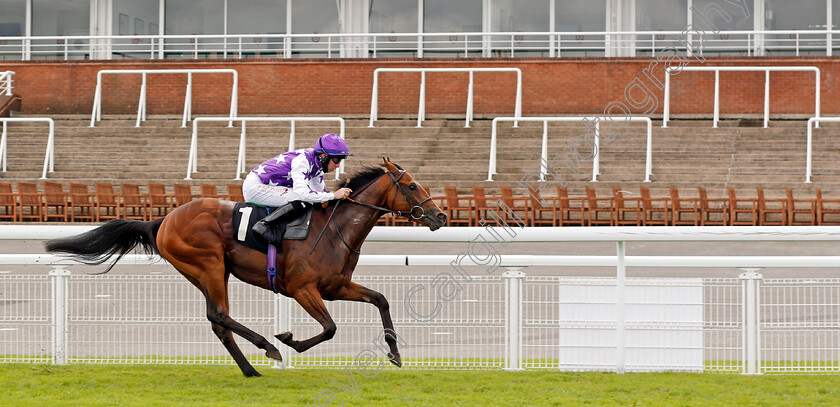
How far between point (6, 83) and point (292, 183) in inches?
828

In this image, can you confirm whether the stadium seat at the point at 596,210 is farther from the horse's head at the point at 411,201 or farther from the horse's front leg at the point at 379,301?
the horse's front leg at the point at 379,301

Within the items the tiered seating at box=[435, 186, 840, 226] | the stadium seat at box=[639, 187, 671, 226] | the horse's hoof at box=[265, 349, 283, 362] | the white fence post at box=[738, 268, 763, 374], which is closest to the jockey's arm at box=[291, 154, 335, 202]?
the horse's hoof at box=[265, 349, 283, 362]

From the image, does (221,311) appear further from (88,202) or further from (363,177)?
(88,202)

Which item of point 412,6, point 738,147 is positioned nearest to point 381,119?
point 412,6

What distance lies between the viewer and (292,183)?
278 inches

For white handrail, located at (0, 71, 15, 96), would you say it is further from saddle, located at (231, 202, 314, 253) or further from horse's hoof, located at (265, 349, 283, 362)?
horse's hoof, located at (265, 349, 283, 362)

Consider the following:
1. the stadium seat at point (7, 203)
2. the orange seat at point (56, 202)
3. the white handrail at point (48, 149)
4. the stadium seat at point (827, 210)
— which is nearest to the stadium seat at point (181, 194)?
the orange seat at point (56, 202)

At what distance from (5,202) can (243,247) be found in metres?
12.9

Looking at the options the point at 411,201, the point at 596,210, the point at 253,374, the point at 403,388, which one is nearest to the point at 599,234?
the point at 411,201

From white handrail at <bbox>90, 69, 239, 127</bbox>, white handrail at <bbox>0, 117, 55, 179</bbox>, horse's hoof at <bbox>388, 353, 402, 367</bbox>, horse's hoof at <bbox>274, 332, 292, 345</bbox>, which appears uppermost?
white handrail at <bbox>90, 69, 239, 127</bbox>

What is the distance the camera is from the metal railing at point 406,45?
25438 millimetres

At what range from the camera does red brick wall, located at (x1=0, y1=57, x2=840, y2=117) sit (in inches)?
919

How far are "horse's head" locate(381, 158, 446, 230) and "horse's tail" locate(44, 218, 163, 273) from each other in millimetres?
1585

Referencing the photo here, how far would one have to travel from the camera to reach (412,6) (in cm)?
2817
